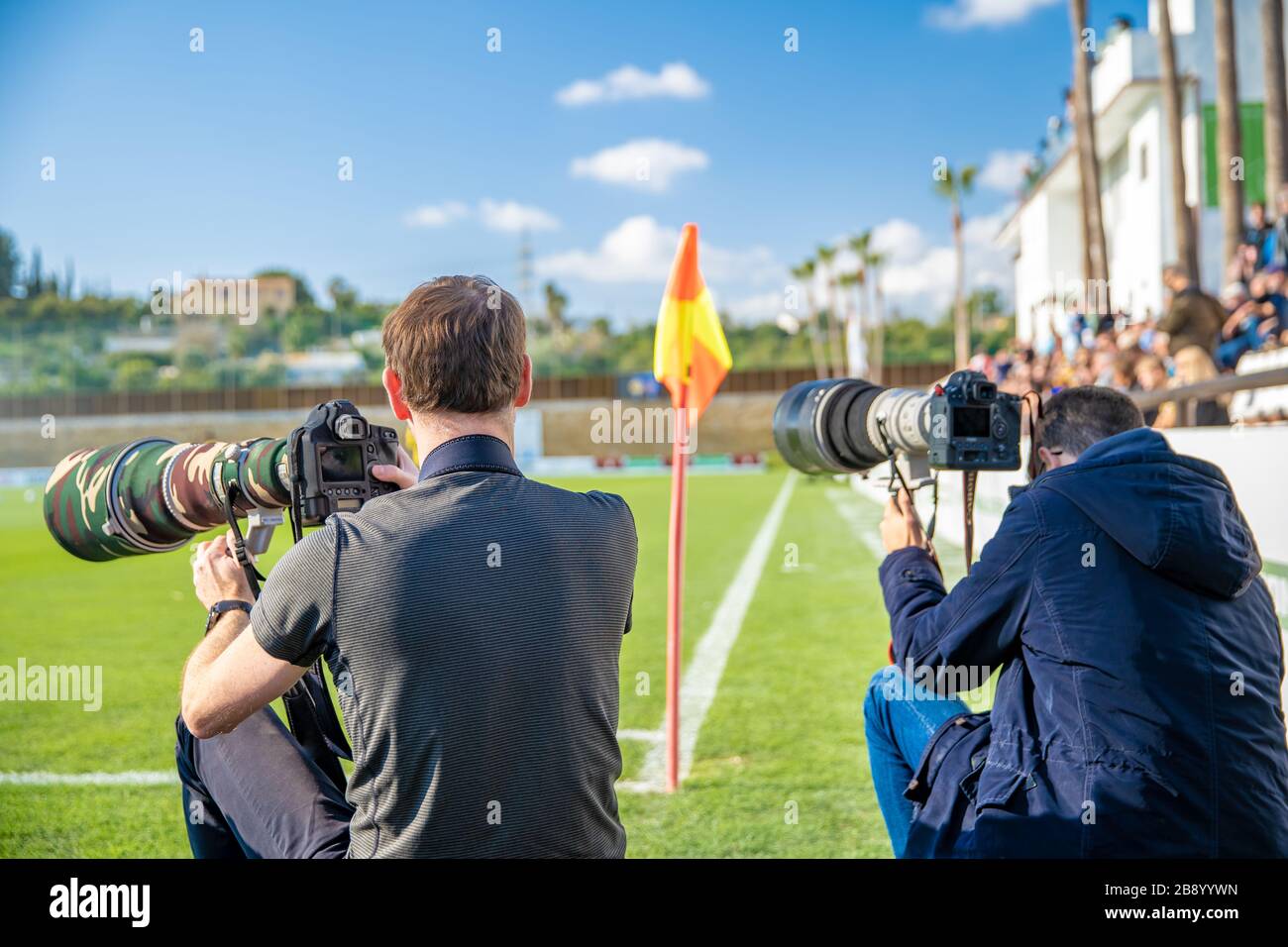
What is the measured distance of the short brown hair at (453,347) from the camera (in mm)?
1689

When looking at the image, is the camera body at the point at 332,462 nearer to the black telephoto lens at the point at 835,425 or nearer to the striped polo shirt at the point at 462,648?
the striped polo shirt at the point at 462,648

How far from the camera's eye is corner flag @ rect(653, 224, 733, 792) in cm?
407

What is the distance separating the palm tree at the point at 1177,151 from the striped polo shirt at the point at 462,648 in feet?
58.4

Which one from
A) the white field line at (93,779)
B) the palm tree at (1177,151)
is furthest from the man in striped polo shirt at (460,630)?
the palm tree at (1177,151)

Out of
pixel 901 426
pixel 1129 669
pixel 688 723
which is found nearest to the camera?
pixel 1129 669

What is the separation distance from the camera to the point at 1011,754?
6.45ft

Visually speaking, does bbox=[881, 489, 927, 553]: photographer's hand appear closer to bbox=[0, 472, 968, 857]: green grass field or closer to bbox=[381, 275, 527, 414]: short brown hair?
bbox=[381, 275, 527, 414]: short brown hair

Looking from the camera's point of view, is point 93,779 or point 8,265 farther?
point 8,265

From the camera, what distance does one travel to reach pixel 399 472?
200 centimetres

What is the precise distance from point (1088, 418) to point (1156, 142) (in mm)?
22590

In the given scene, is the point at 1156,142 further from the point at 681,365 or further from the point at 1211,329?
the point at 681,365
